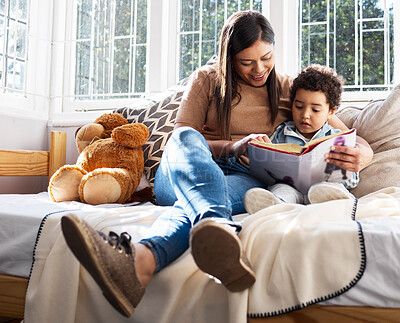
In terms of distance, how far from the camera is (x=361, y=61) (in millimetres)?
1823

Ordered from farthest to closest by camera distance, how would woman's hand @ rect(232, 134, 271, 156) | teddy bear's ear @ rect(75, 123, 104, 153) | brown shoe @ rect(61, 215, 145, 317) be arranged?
teddy bear's ear @ rect(75, 123, 104, 153), woman's hand @ rect(232, 134, 271, 156), brown shoe @ rect(61, 215, 145, 317)

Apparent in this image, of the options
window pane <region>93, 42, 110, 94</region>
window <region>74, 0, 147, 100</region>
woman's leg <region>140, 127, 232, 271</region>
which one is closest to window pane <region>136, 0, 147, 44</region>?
window <region>74, 0, 147, 100</region>

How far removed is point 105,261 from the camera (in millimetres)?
639

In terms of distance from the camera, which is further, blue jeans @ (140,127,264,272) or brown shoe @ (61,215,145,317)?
blue jeans @ (140,127,264,272)

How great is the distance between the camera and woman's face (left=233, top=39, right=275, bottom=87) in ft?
4.25

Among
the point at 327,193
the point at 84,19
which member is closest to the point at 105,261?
the point at 327,193

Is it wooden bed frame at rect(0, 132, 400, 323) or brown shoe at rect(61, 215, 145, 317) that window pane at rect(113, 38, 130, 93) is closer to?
wooden bed frame at rect(0, 132, 400, 323)

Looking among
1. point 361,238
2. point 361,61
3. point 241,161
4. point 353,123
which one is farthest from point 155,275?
point 361,61

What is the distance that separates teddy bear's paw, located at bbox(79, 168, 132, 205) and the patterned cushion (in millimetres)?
161

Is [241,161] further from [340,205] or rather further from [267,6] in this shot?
[267,6]

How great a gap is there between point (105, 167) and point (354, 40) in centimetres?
124

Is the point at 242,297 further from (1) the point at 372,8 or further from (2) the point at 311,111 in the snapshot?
(1) the point at 372,8

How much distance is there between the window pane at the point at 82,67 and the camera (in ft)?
7.10

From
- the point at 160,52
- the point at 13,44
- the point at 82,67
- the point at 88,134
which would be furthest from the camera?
the point at 82,67
